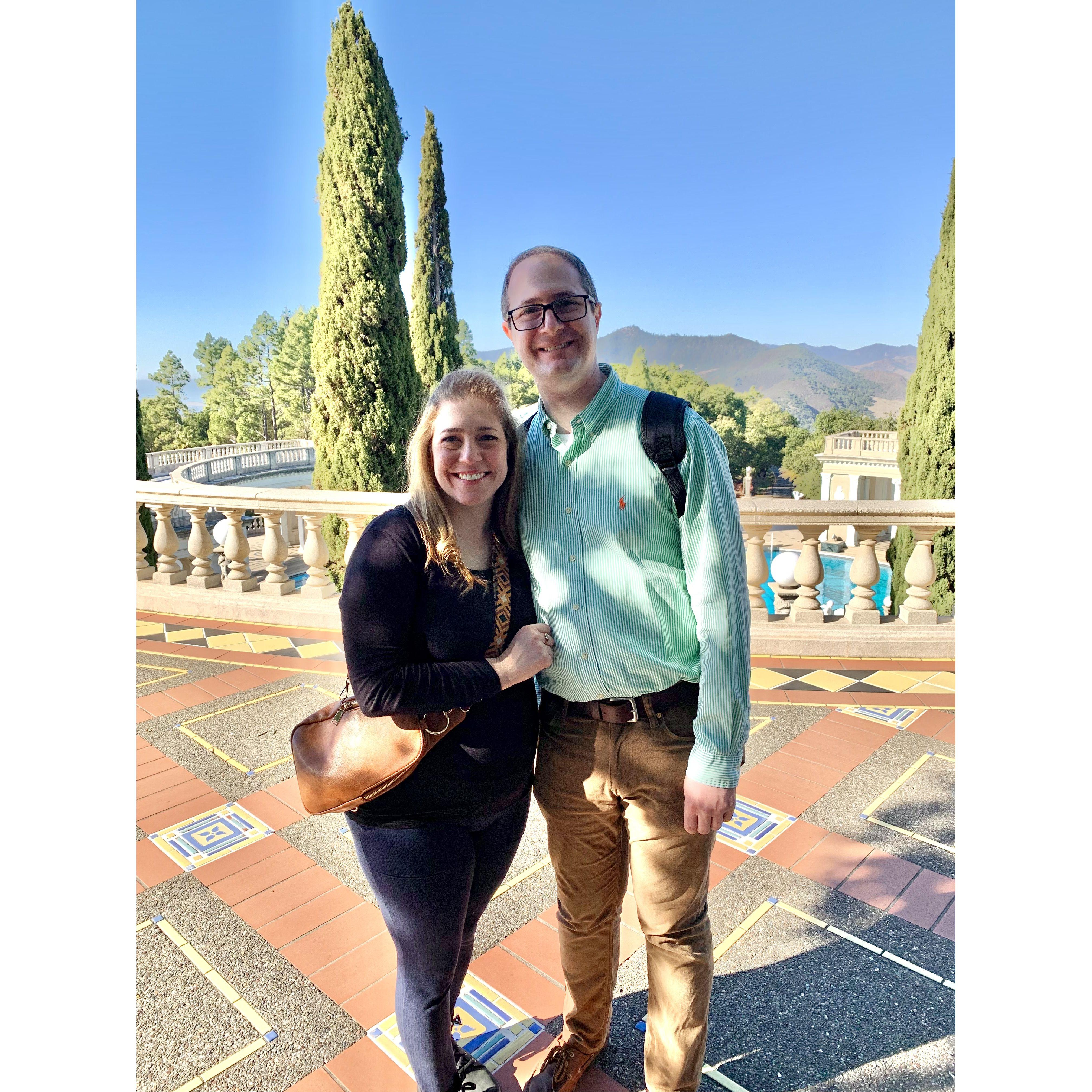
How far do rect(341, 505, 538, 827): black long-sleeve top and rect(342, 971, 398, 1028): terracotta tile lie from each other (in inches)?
29.3

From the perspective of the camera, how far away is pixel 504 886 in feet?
7.25

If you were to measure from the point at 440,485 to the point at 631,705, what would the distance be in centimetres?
54

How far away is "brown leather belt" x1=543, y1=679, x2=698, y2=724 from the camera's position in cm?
132

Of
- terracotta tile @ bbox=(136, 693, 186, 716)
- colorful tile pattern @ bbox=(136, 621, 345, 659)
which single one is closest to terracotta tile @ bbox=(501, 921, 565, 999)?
terracotta tile @ bbox=(136, 693, 186, 716)

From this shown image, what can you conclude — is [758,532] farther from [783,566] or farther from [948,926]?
[948,926]

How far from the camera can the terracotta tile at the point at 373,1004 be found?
1709 mm

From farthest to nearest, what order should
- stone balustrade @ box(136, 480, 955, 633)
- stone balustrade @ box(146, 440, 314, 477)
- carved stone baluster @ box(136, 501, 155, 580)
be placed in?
1. stone balustrade @ box(146, 440, 314, 477)
2. carved stone baluster @ box(136, 501, 155, 580)
3. stone balustrade @ box(136, 480, 955, 633)

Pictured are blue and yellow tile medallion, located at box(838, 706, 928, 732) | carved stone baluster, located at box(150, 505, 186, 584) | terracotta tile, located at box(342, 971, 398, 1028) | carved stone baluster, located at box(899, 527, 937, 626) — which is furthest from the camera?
carved stone baluster, located at box(150, 505, 186, 584)

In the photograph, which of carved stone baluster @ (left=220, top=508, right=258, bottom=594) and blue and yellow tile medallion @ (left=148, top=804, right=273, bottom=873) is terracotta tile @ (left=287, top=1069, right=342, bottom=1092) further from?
carved stone baluster @ (left=220, top=508, right=258, bottom=594)

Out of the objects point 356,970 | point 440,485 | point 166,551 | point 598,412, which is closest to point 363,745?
point 440,485

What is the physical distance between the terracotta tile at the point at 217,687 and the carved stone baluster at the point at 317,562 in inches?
47.5

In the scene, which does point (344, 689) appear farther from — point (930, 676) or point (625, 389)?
point (930, 676)

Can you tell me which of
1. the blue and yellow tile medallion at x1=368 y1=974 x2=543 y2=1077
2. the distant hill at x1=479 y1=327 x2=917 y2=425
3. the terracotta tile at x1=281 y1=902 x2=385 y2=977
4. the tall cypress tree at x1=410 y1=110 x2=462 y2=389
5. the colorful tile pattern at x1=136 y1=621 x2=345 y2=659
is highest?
the distant hill at x1=479 y1=327 x2=917 y2=425
